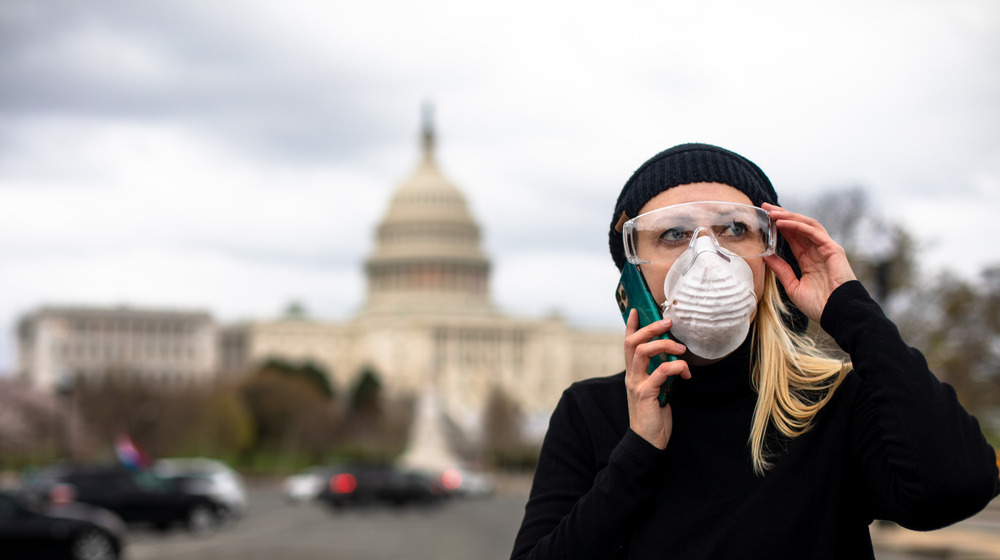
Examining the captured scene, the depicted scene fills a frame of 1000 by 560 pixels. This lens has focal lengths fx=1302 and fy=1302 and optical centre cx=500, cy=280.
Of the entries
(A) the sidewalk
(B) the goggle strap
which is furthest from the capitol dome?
(B) the goggle strap

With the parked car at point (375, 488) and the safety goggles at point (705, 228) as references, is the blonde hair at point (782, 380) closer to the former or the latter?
the safety goggles at point (705, 228)

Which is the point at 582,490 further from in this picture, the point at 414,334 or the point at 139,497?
the point at 414,334

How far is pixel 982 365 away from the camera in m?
32.6

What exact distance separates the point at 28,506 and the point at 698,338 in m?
15.4

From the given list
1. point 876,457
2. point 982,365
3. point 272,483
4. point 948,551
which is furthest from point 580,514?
point 272,483

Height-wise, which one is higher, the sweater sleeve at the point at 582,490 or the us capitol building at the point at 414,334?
the us capitol building at the point at 414,334

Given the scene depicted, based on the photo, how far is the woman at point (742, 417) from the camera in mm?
2301

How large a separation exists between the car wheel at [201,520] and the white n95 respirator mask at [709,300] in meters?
23.1

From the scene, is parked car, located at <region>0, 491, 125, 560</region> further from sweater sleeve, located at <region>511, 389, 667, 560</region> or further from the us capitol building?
the us capitol building

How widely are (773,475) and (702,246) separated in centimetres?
45

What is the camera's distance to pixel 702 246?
2383mm

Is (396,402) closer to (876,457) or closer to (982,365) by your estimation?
(982,365)

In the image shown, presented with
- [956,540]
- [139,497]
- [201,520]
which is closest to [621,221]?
[956,540]

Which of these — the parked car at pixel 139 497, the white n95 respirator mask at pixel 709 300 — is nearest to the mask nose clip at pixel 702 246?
the white n95 respirator mask at pixel 709 300
